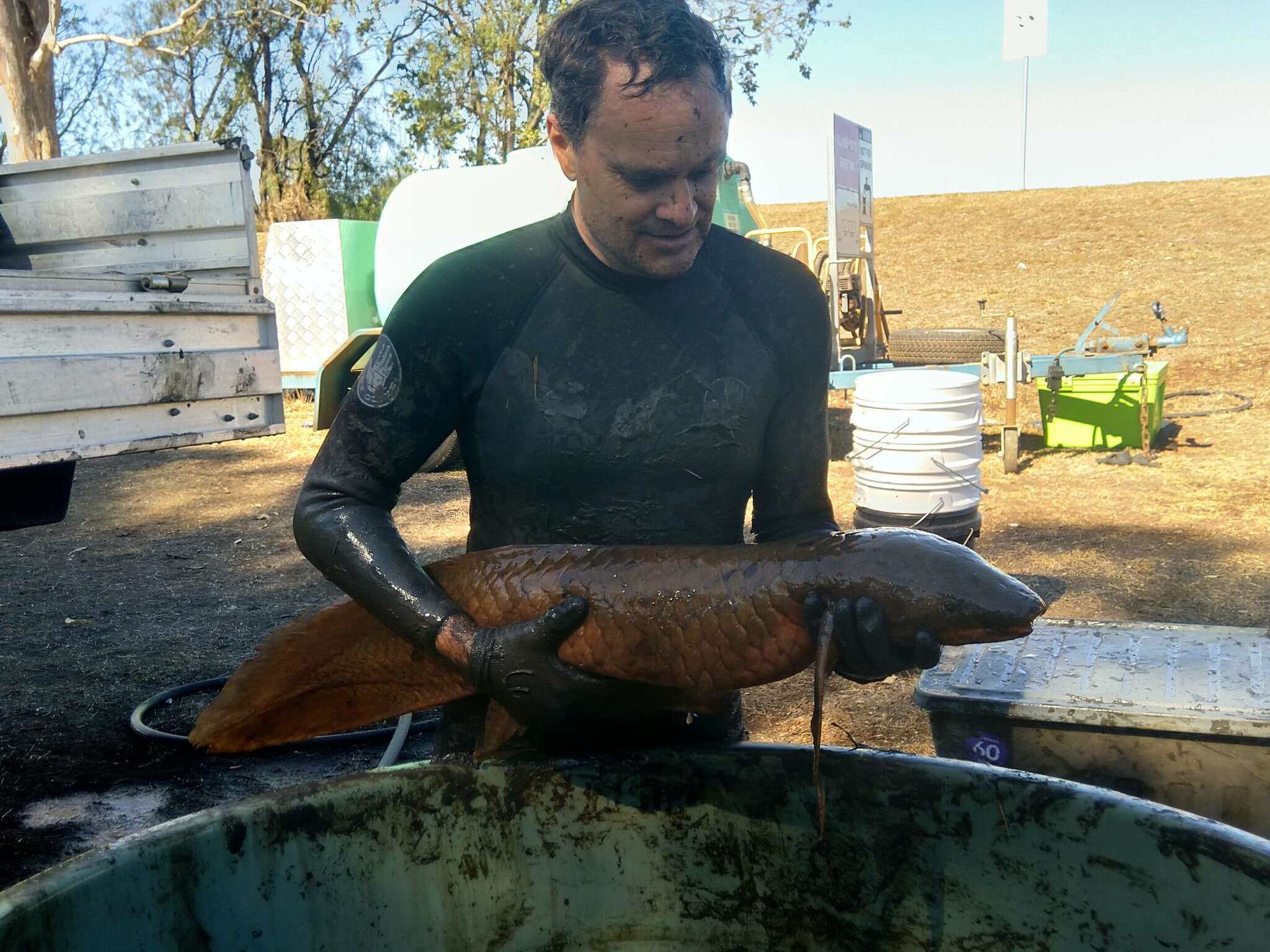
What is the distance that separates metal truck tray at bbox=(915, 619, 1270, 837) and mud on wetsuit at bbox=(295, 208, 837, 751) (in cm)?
117

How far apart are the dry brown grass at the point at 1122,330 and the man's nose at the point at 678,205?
9.74ft

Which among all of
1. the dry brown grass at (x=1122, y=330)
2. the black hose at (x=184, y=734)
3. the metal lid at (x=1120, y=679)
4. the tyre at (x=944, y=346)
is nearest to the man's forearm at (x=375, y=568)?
the metal lid at (x=1120, y=679)

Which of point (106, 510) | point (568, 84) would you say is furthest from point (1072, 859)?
point (106, 510)

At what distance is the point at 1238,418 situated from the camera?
11688mm

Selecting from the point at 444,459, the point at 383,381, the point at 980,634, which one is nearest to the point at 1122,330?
the point at 444,459

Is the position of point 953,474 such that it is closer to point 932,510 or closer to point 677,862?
point 932,510

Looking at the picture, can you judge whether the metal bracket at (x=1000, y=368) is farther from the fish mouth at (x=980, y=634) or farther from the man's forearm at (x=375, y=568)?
the man's forearm at (x=375, y=568)

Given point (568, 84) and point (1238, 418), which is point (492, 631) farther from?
point (1238, 418)

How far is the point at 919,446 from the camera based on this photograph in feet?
20.9

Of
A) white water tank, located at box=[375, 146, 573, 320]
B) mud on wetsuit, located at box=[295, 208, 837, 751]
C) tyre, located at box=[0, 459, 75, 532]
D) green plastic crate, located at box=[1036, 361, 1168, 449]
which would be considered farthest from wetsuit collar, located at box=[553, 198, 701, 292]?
green plastic crate, located at box=[1036, 361, 1168, 449]

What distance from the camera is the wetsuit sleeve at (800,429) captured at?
2.18 m

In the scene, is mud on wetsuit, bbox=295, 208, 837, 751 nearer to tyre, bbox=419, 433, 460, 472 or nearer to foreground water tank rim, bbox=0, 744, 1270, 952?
foreground water tank rim, bbox=0, 744, 1270, 952

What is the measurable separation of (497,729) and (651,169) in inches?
42.0

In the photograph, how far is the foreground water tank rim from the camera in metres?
1.67
